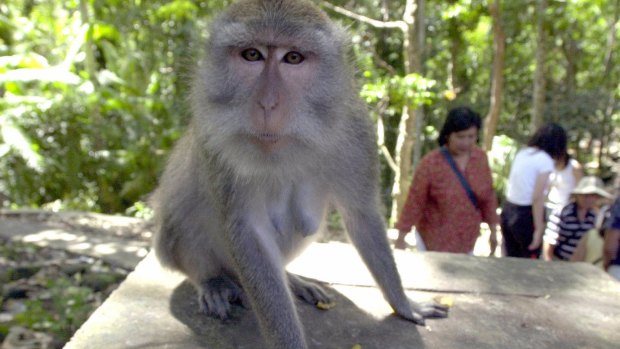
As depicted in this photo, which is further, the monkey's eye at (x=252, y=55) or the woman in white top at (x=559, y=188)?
the woman in white top at (x=559, y=188)

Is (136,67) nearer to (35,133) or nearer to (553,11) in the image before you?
(35,133)

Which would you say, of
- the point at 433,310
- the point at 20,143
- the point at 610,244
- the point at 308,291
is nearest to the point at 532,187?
the point at 610,244

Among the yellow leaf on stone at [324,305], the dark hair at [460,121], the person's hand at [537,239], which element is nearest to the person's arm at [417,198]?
the dark hair at [460,121]

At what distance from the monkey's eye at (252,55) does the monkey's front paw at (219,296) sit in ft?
3.77

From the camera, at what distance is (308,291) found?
2803 millimetres

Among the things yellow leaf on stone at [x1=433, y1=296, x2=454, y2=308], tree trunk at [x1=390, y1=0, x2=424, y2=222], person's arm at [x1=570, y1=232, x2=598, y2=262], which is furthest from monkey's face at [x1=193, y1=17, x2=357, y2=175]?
tree trunk at [x1=390, y1=0, x2=424, y2=222]

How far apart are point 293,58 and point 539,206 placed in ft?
10.0

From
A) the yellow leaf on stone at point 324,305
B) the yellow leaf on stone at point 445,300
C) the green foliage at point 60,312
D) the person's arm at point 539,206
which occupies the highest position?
the person's arm at point 539,206

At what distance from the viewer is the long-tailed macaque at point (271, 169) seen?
2.02m

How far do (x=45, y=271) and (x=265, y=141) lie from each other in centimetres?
380

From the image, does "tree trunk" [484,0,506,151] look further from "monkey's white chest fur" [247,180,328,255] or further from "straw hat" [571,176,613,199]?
"monkey's white chest fur" [247,180,328,255]

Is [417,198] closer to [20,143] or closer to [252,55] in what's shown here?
[252,55]

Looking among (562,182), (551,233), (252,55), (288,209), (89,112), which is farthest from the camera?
(89,112)

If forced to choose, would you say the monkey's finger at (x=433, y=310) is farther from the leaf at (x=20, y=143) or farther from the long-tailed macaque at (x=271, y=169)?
the leaf at (x=20, y=143)
